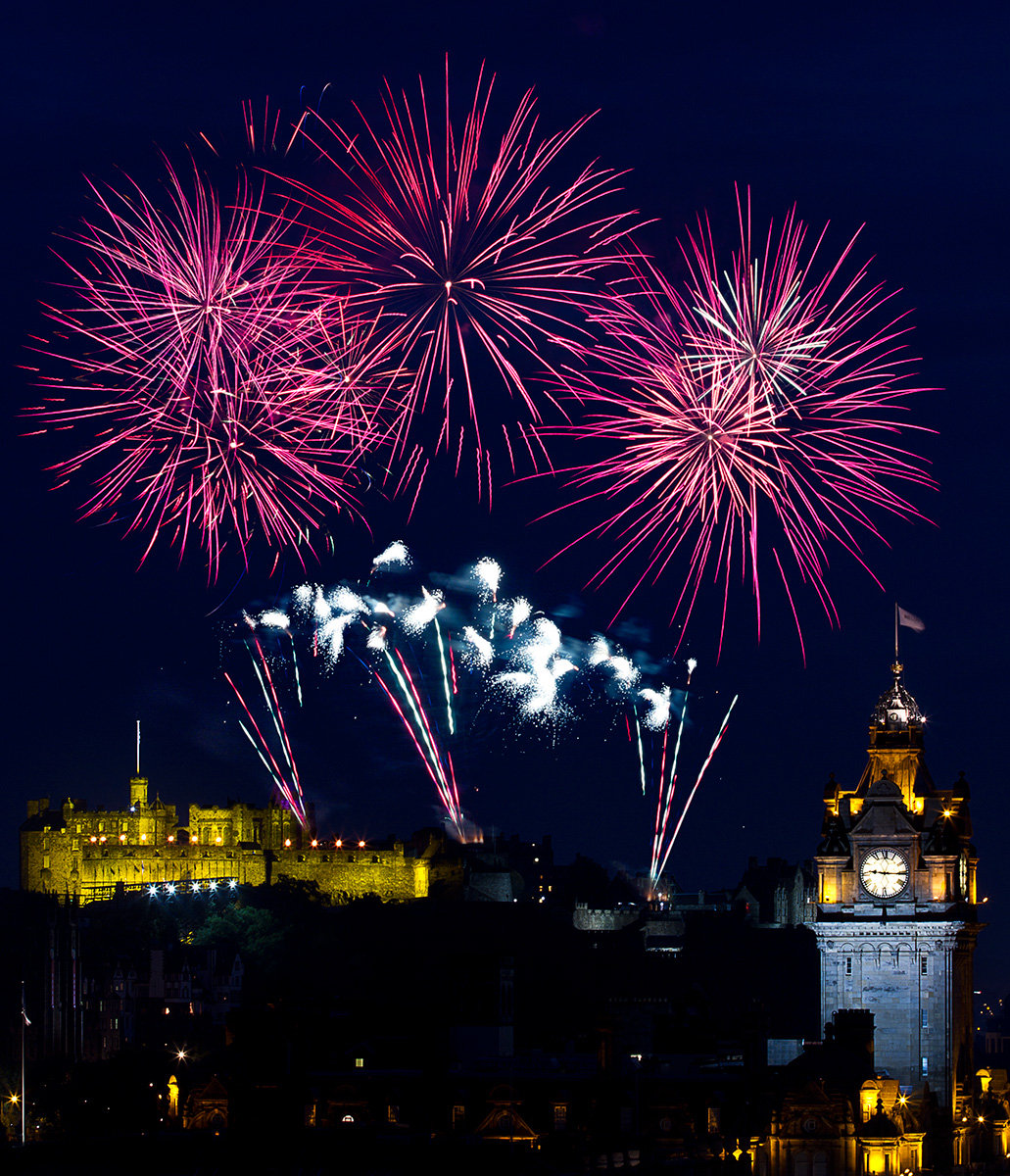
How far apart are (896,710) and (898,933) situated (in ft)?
21.7

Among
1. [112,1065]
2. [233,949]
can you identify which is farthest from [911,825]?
[233,949]

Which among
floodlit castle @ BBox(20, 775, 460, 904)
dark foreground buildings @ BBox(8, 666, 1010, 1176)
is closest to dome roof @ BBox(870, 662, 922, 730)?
dark foreground buildings @ BBox(8, 666, 1010, 1176)

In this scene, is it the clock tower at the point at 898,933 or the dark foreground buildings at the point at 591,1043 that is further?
the clock tower at the point at 898,933

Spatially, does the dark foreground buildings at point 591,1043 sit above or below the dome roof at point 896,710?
below

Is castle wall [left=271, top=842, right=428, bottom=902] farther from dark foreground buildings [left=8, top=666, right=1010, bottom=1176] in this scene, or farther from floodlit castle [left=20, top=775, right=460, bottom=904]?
dark foreground buildings [left=8, top=666, right=1010, bottom=1176]

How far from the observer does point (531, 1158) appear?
6212cm

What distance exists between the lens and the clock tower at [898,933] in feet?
233

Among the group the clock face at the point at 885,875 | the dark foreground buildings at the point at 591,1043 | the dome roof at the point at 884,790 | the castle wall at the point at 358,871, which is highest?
the dome roof at the point at 884,790

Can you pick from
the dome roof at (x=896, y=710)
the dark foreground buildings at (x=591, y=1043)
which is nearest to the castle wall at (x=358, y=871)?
the dark foreground buildings at (x=591, y=1043)

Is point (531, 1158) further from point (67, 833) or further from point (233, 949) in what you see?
point (67, 833)

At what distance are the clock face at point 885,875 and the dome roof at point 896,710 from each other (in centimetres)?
408

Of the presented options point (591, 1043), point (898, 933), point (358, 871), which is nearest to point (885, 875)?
point (898, 933)

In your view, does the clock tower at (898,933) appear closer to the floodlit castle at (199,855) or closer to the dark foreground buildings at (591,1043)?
the dark foreground buildings at (591,1043)

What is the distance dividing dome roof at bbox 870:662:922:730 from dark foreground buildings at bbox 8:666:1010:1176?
9cm
